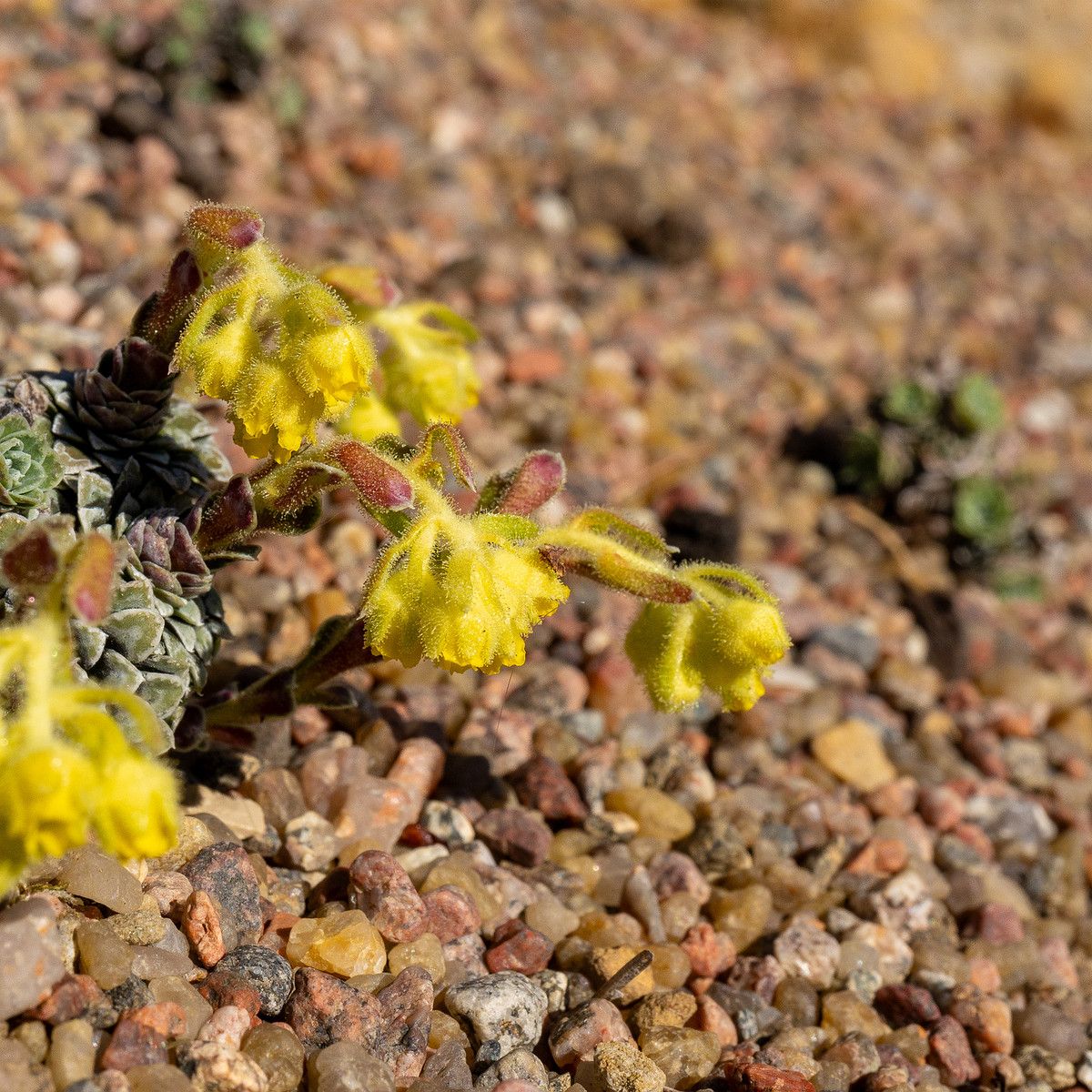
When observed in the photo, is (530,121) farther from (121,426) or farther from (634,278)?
(121,426)

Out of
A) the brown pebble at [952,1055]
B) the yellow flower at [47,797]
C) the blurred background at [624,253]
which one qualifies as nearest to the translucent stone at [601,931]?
the brown pebble at [952,1055]

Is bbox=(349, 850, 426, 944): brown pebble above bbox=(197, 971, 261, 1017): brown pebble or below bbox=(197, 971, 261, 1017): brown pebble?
below

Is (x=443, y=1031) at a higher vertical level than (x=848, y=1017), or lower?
higher

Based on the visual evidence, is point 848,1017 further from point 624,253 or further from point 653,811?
point 624,253

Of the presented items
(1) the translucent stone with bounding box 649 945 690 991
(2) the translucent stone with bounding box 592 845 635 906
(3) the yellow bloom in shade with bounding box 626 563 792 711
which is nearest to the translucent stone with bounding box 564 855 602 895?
(2) the translucent stone with bounding box 592 845 635 906

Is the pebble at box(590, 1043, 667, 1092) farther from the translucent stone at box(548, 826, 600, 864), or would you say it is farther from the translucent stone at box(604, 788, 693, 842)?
the translucent stone at box(604, 788, 693, 842)

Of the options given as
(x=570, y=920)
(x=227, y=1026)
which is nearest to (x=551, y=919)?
(x=570, y=920)
